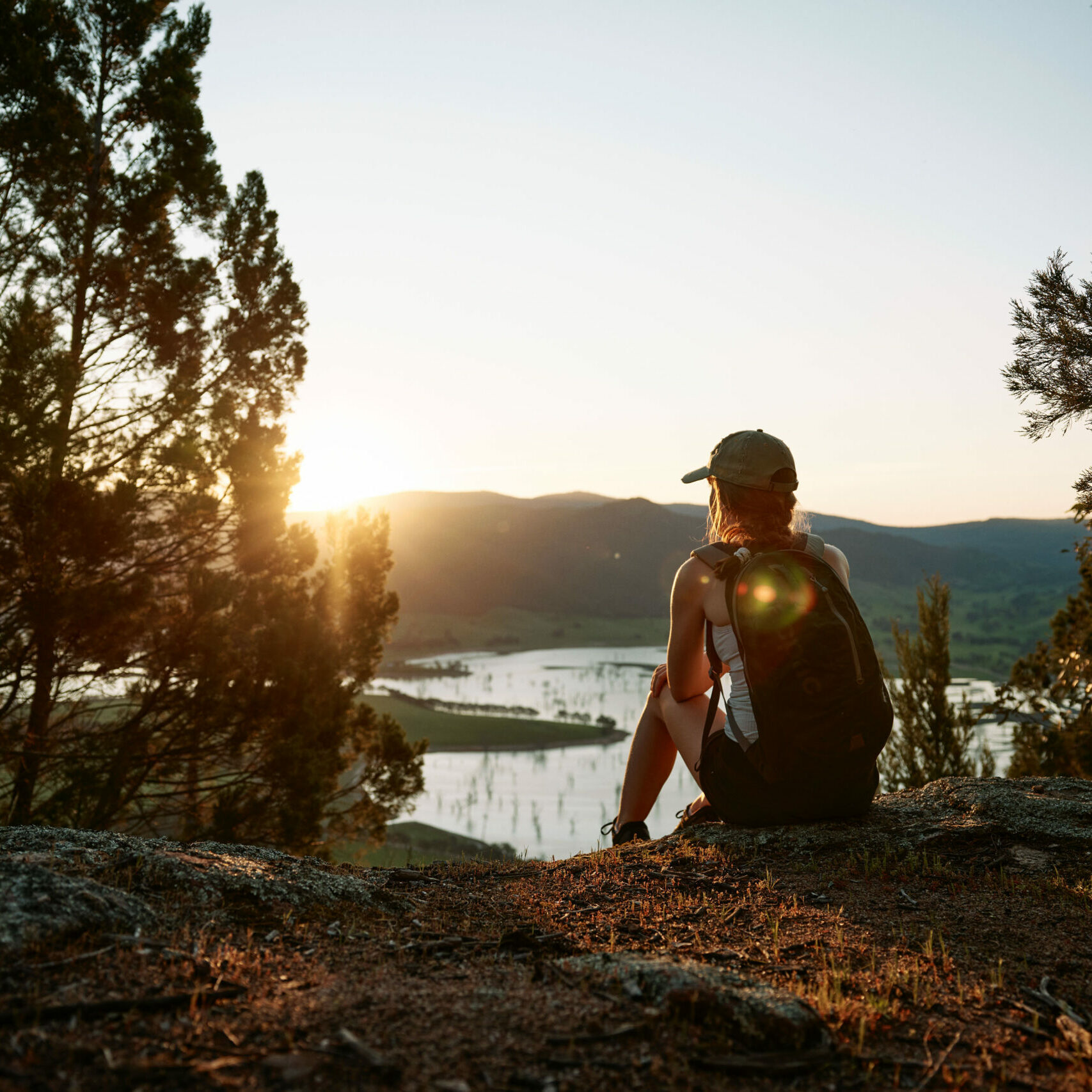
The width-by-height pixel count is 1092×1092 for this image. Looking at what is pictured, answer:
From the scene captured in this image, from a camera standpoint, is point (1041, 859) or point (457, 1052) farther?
point (1041, 859)

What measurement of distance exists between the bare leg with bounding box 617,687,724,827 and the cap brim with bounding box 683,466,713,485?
3.66 ft

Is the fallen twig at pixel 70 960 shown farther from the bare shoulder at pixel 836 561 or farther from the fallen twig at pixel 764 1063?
the bare shoulder at pixel 836 561

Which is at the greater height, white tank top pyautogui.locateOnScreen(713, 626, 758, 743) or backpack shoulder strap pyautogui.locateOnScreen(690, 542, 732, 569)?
backpack shoulder strap pyautogui.locateOnScreen(690, 542, 732, 569)

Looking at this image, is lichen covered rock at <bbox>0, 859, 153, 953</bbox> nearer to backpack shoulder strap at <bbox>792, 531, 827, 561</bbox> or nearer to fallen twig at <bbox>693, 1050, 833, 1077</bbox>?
fallen twig at <bbox>693, 1050, 833, 1077</bbox>

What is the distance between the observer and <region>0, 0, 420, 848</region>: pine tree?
9.23 m

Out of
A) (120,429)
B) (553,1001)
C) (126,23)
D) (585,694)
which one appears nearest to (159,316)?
(120,429)

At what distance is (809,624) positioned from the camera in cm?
354

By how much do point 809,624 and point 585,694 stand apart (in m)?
86.5

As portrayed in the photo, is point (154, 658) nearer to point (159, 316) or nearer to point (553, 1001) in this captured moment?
point (159, 316)

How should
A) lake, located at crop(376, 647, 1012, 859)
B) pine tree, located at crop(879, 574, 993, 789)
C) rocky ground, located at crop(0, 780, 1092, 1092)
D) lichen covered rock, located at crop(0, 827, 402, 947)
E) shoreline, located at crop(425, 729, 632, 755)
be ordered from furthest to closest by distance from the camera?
shoreline, located at crop(425, 729, 632, 755) < lake, located at crop(376, 647, 1012, 859) < pine tree, located at crop(879, 574, 993, 789) < lichen covered rock, located at crop(0, 827, 402, 947) < rocky ground, located at crop(0, 780, 1092, 1092)

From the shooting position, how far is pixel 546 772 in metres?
56.8

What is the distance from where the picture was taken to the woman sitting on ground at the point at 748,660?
363 cm

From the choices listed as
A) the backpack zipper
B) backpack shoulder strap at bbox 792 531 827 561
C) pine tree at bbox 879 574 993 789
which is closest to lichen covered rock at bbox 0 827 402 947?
the backpack zipper

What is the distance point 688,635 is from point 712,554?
42 cm
